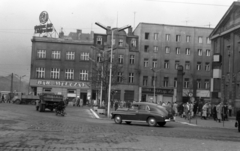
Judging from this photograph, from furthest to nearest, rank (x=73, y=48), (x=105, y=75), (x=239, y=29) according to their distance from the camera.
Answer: (x=73, y=48)
(x=105, y=75)
(x=239, y=29)

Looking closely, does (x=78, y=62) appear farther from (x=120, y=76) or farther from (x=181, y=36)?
(x=181, y=36)

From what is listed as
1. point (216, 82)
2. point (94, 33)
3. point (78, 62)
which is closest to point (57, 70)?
point (78, 62)

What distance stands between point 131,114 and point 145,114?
1022mm

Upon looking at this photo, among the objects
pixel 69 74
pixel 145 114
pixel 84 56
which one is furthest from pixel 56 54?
pixel 145 114

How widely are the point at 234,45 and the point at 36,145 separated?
37.0 metres

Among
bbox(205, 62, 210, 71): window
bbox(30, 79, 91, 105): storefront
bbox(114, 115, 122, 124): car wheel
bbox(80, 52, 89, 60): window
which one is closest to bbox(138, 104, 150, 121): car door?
bbox(114, 115, 122, 124): car wheel

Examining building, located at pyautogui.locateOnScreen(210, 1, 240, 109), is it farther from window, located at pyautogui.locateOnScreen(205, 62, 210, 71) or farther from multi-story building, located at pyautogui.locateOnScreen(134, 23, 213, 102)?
window, located at pyautogui.locateOnScreen(205, 62, 210, 71)

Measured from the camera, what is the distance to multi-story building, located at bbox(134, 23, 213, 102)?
7181 cm

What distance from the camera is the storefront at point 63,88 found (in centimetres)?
7069

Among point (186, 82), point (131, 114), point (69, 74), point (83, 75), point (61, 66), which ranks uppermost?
point (61, 66)

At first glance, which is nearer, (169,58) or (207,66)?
(169,58)

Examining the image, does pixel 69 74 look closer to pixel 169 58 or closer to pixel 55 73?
pixel 55 73

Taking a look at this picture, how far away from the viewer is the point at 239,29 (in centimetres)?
4250

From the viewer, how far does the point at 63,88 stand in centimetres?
7138
